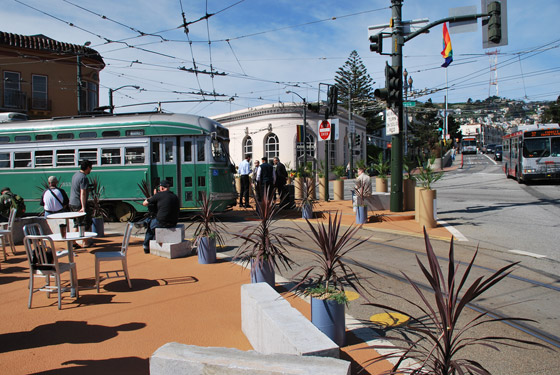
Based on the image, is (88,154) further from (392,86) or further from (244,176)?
(392,86)

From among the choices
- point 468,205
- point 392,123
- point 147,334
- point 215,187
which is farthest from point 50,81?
point 147,334

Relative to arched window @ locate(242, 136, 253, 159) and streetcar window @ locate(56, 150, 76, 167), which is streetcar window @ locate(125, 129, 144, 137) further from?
arched window @ locate(242, 136, 253, 159)

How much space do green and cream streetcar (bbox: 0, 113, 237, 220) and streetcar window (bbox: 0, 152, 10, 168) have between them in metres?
0.19

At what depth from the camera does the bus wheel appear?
46.6ft

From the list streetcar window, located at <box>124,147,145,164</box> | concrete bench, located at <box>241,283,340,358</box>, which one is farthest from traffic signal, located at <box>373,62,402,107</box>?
concrete bench, located at <box>241,283,340,358</box>

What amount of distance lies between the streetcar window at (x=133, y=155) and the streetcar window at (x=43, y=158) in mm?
2822

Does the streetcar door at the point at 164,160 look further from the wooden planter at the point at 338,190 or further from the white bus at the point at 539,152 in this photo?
the white bus at the point at 539,152

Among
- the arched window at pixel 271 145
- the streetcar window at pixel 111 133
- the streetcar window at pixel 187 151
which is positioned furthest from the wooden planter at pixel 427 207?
the arched window at pixel 271 145

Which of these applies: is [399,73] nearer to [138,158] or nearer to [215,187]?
[215,187]

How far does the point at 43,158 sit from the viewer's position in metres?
14.4

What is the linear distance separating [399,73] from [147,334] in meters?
10.5

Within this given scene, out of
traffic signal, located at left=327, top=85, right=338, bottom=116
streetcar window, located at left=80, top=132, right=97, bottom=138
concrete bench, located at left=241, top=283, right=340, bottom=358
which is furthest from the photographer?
traffic signal, located at left=327, top=85, right=338, bottom=116

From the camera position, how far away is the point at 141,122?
44.7 feet

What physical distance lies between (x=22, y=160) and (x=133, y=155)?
13.8 feet
